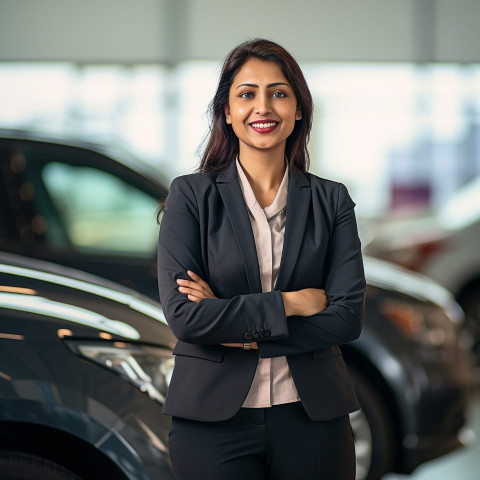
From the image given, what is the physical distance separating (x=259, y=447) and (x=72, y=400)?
55cm

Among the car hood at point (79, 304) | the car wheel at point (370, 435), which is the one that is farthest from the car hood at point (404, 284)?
the car hood at point (79, 304)

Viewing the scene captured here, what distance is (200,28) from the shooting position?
9.62 metres

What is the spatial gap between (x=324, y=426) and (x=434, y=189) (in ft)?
27.6

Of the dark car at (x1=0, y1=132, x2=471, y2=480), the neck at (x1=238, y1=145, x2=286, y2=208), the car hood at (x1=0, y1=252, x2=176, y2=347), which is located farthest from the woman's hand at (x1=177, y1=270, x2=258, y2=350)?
the dark car at (x1=0, y1=132, x2=471, y2=480)

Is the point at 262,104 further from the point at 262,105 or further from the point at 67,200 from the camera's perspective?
the point at 67,200

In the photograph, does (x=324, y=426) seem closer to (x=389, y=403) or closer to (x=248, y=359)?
(x=248, y=359)

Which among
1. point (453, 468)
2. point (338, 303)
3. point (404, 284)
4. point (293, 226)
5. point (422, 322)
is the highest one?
point (293, 226)

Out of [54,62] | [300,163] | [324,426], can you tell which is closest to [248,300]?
[324,426]

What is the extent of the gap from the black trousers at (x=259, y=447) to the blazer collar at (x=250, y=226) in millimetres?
272

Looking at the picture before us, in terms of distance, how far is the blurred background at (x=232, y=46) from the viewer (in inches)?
373

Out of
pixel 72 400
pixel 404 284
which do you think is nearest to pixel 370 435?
pixel 404 284

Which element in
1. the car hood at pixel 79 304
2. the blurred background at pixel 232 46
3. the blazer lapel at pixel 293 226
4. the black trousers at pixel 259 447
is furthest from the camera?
the blurred background at pixel 232 46

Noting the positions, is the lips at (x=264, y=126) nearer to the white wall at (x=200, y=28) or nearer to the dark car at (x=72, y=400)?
the dark car at (x=72, y=400)

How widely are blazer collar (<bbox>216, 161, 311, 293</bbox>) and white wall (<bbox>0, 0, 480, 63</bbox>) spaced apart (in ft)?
25.3
